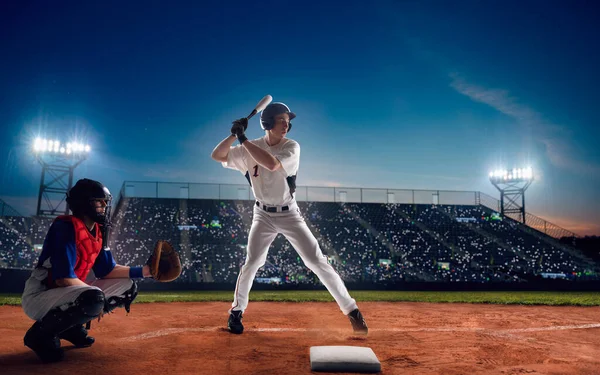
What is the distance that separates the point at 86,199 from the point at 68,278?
2.05 feet

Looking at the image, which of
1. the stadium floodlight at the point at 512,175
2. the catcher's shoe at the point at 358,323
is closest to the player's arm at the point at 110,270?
the catcher's shoe at the point at 358,323

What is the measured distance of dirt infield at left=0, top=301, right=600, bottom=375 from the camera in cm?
295

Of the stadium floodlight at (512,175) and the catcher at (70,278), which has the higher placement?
the stadium floodlight at (512,175)

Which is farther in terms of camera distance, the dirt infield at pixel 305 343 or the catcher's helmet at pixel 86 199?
the catcher's helmet at pixel 86 199

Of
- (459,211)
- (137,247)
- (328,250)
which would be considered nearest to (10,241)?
(137,247)

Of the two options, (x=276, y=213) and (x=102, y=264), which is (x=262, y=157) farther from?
(x=102, y=264)

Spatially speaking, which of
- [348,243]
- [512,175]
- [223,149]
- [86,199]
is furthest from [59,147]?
[512,175]

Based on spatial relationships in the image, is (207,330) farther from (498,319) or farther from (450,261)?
(450,261)

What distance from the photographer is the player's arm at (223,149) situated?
416 cm

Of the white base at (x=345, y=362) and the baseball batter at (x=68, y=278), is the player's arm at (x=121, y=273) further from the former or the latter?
the white base at (x=345, y=362)

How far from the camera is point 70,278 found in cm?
298

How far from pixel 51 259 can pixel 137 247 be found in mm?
18437

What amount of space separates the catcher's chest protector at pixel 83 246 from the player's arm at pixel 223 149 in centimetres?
138

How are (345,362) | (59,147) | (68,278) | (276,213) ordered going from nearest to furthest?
1. (345,362)
2. (68,278)
3. (276,213)
4. (59,147)
